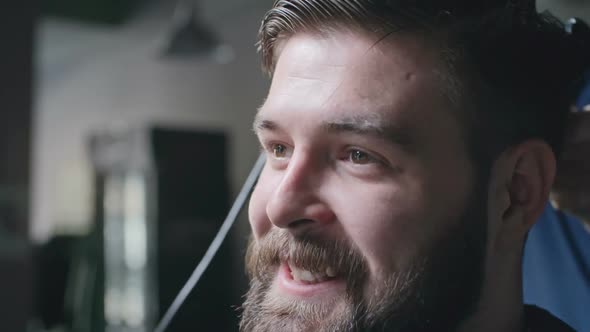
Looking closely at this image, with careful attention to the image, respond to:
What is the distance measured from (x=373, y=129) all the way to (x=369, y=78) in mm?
69

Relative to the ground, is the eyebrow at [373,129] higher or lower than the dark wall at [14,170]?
higher

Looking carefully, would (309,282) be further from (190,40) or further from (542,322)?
(190,40)

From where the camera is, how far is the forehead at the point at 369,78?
817 millimetres

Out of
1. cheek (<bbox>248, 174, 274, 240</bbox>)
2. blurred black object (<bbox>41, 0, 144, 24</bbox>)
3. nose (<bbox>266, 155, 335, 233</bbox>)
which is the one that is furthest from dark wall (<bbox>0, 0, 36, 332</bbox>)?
nose (<bbox>266, 155, 335, 233</bbox>)

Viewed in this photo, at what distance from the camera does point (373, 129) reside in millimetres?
809

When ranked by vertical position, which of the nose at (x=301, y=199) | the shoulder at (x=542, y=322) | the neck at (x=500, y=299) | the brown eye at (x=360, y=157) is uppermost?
the brown eye at (x=360, y=157)

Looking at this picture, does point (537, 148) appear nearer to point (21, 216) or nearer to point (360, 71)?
point (360, 71)

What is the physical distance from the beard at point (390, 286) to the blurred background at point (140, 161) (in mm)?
2367

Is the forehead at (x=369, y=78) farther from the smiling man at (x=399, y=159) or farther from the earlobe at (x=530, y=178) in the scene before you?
the earlobe at (x=530, y=178)

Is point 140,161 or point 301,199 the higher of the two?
point 301,199

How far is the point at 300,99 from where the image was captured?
854 millimetres

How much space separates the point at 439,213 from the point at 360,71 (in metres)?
0.21

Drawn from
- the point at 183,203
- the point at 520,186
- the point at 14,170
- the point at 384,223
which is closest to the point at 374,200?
the point at 384,223

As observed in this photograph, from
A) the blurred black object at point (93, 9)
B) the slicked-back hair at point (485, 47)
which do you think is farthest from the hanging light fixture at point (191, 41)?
the slicked-back hair at point (485, 47)
